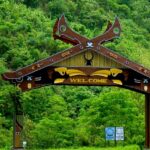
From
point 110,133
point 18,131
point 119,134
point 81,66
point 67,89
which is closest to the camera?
point 18,131

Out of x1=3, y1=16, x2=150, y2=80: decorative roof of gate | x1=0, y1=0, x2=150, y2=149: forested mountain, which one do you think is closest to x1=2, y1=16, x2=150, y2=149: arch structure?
x1=3, y1=16, x2=150, y2=80: decorative roof of gate

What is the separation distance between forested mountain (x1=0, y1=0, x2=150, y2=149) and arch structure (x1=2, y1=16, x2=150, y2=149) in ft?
2.81

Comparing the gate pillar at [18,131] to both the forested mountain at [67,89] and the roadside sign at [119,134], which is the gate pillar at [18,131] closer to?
the forested mountain at [67,89]

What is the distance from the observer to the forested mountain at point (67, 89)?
21.0 metres

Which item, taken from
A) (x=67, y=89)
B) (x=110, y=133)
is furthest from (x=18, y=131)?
(x=67, y=89)

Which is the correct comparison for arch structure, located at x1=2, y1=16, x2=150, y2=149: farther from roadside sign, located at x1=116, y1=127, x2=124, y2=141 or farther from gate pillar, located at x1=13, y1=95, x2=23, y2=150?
roadside sign, located at x1=116, y1=127, x2=124, y2=141

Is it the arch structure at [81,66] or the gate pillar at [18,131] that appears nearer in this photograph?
the gate pillar at [18,131]

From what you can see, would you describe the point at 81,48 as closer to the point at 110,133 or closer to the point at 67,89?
the point at 110,133

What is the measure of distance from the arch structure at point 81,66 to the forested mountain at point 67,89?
858 mm

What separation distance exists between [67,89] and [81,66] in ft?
57.4

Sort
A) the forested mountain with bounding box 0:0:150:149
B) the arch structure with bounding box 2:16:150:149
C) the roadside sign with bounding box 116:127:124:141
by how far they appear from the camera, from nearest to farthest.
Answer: the arch structure with bounding box 2:16:150:149
the roadside sign with bounding box 116:127:124:141
the forested mountain with bounding box 0:0:150:149

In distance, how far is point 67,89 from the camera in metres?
30.9

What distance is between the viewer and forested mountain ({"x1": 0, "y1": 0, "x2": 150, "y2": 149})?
20984 millimetres

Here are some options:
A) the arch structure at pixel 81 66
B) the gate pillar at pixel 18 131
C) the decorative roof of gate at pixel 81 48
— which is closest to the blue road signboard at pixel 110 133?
the arch structure at pixel 81 66
